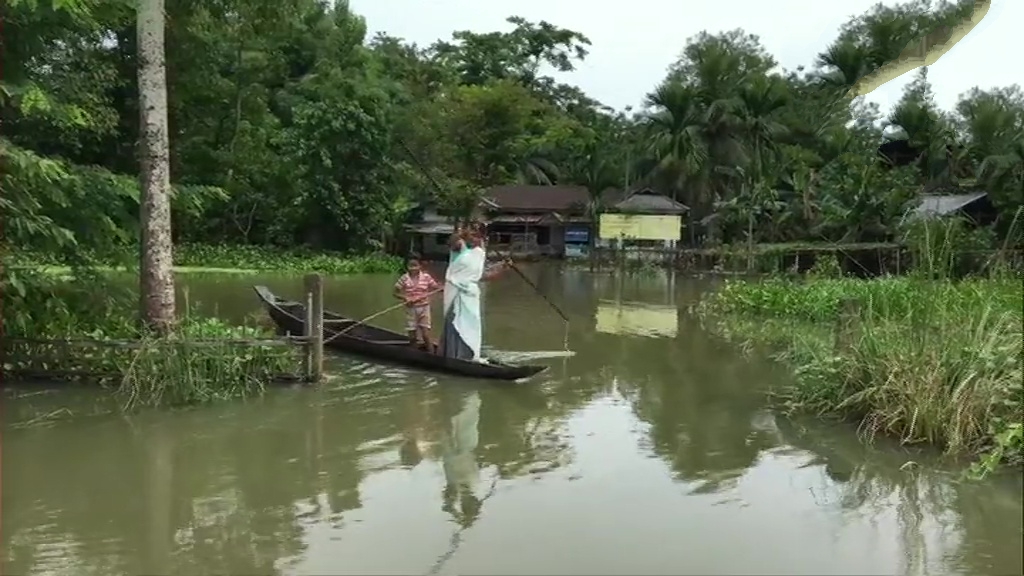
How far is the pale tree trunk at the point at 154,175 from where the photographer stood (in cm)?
942

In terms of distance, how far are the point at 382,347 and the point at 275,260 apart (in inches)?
761

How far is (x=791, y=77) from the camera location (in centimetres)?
4353

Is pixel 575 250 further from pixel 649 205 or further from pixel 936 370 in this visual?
pixel 936 370

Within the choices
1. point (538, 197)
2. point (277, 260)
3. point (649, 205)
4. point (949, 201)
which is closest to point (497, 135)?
point (538, 197)

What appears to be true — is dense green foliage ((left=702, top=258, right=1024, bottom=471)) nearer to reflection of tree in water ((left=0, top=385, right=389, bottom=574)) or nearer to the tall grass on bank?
reflection of tree in water ((left=0, top=385, right=389, bottom=574))

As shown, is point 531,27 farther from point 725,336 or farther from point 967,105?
point 725,336

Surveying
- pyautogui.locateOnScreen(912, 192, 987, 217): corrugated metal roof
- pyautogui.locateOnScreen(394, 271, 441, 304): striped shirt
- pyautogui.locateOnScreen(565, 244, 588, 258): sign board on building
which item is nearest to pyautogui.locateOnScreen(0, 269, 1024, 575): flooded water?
pyautogui.locateOnScreen(394, 271, 441, 304): striped shirt

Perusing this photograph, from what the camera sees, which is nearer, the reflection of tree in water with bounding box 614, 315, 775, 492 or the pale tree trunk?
the reflection of tree in water with bounding box 614, 315, 775, 492

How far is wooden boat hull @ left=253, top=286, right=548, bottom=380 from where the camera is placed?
408 inches

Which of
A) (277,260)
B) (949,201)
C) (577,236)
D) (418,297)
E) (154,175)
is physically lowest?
(418,297)

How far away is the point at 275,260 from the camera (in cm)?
2978

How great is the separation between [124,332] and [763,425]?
6.39m

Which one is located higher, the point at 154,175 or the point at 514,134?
the point at 514,134

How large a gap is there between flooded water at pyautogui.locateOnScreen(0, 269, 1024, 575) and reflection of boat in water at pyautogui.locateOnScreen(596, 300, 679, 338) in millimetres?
5165
